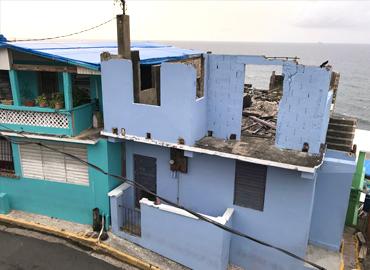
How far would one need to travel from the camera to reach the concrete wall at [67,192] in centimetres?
1265

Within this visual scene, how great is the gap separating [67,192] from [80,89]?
4290mm

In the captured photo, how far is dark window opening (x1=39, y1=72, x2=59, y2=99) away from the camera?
14.5m

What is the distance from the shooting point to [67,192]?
44.7ft

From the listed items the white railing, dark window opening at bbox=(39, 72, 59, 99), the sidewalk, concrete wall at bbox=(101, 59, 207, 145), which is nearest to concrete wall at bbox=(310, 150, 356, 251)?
concrete wall at bbox=(101, 59, 207, 145)

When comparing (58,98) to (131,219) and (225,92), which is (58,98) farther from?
(225,92)

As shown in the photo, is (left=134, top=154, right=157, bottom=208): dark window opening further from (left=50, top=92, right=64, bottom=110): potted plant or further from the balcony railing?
(left=50, top=92, right=64, bottom=110): potted plant

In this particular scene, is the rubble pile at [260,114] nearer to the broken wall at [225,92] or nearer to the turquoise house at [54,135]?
the broken wall at [225,92]

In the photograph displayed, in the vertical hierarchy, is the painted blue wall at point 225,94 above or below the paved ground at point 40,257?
above

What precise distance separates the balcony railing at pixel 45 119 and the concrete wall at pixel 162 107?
4.33ft

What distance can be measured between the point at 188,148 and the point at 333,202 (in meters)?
5.45

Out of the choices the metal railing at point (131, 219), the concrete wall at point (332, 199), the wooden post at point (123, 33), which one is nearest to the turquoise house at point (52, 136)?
the metal railing at point (131, 219)

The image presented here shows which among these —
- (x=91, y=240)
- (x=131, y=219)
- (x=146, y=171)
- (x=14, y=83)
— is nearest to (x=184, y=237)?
(x=131, y=219)

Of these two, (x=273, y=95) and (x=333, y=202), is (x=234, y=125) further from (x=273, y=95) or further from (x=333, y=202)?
(x=273, y=95)

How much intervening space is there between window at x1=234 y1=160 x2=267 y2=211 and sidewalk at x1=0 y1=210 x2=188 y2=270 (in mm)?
3279
